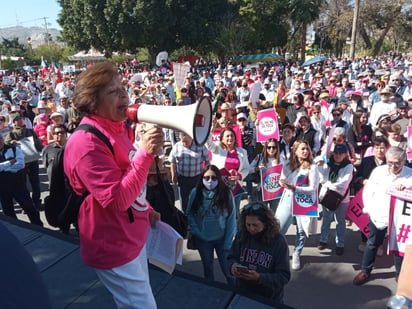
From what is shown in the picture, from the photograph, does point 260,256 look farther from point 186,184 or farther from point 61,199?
point 186,184

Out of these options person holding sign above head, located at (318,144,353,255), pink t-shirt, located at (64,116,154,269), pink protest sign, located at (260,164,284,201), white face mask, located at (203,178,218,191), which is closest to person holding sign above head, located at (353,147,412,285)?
person holding sign above head, located at (318,144,353,255)

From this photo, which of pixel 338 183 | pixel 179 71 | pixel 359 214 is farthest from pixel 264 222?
pixel 179 71

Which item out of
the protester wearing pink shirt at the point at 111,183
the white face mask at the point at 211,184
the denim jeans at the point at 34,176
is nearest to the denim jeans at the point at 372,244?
the white face mask at the point at 211,184

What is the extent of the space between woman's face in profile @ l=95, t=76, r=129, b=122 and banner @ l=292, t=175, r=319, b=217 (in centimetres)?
310

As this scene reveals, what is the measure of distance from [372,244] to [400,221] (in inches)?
19.1

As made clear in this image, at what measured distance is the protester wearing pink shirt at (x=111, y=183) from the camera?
1.52 metres

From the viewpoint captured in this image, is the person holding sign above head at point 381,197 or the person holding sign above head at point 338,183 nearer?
the person holding sign above head at point 381,197

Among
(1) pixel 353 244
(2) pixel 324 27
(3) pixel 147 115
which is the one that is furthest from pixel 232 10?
(3) pixel 147 115

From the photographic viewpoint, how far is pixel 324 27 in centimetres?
4972

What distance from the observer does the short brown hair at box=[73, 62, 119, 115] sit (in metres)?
1.62

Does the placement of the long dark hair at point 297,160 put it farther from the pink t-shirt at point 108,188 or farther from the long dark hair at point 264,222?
the pink t-shirt at point 108,188

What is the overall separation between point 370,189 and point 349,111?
3494mm

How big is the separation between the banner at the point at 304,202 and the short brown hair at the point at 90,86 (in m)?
3.18

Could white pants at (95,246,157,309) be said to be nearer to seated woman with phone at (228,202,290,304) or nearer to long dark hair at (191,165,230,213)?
seated woman with phone at (228,202,290,304)
